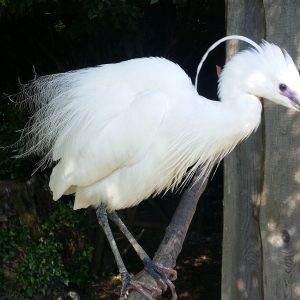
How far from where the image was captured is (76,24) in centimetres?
302

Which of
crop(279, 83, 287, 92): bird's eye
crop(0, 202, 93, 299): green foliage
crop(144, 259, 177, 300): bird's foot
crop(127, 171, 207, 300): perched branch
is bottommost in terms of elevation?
crop(0, 202, 93, 299): green foliage

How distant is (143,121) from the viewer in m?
1.69

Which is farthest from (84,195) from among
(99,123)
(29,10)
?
(29,10)

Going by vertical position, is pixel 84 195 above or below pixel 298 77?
below

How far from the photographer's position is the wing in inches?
66.7

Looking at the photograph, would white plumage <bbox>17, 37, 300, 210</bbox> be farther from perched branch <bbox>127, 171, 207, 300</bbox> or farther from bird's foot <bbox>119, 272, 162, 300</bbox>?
bird's foot <bbox>119, 272, 162, 300</bbox>

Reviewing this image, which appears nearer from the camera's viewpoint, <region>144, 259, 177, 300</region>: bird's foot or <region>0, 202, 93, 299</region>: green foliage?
<region>144, 259, 177, 300</region>: bird's foot

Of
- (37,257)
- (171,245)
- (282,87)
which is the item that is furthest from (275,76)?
(37,257)

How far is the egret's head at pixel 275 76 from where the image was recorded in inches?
57.4

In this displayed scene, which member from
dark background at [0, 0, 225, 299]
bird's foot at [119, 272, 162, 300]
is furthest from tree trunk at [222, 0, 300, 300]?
dark background at [0, 0, 225, 299]

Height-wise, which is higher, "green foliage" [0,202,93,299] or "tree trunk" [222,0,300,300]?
"tree trunk" [222,0,300,300]

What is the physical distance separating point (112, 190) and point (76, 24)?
1453mm

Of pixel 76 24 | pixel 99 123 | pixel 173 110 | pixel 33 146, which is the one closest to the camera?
pixel 173 110

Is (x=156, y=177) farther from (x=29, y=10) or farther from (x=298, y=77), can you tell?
(x=29, y=10)
